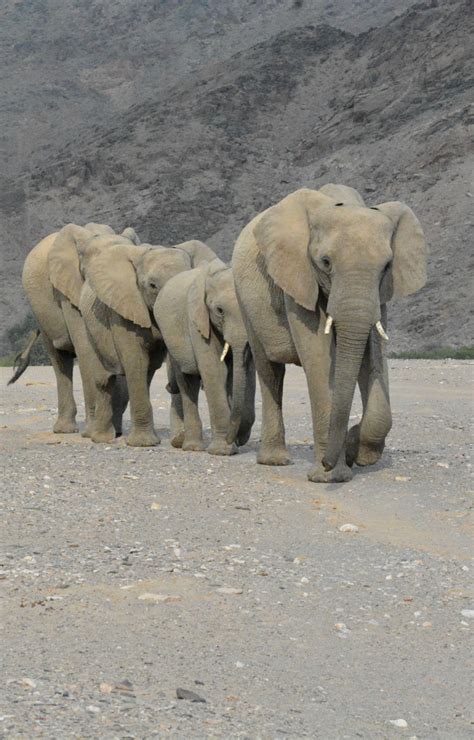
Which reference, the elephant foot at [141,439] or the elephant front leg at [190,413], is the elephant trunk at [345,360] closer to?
the elephant front leg at [190,413]

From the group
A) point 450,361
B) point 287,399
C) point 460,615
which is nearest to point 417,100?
point 450,361

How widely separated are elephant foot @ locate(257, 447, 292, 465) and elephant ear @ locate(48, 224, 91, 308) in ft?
11.9

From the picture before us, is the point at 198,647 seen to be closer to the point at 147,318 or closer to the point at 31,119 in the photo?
the point at 147,318

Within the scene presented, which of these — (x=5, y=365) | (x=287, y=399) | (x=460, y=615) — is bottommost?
(x=5, y=365)

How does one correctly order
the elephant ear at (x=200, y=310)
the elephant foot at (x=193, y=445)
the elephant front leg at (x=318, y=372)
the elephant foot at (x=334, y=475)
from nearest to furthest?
the elephant foot at (x=334, y=475) → the elephant front leg at (x=318, y=372) → the elephant ear at (x=200, y=310) → the elephant foot at (x=193, y=445)

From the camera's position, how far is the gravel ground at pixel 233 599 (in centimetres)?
502

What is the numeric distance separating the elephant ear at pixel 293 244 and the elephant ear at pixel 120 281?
2498 millimetres

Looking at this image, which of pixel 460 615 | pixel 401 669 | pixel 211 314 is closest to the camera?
pixel 401 669

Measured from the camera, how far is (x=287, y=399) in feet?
58.8

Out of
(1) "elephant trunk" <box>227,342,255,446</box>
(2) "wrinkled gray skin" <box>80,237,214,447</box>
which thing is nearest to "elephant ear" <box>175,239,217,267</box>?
(2) "wrinkled gray skin" <box>80,237,214,447</box>

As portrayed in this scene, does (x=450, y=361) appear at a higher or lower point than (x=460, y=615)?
lower

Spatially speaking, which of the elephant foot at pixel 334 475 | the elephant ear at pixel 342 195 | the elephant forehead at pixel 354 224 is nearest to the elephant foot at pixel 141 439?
the elephant foot at pixel 334 475

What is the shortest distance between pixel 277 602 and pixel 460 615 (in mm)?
923

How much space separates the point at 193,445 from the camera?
12.0 metres
